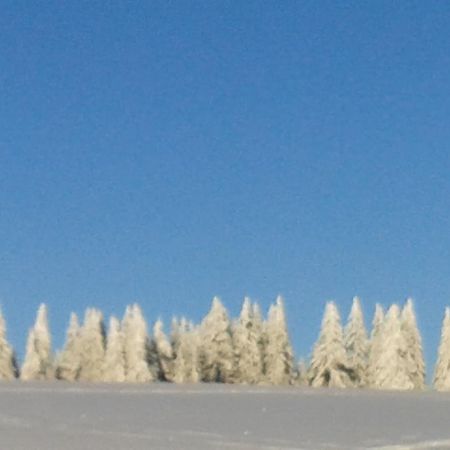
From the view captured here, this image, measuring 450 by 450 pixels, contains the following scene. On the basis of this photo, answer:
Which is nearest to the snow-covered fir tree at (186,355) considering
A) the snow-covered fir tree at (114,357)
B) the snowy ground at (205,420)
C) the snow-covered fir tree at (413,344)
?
the snow-covered fir tree at (114,357)

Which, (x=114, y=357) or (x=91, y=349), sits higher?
(x=91, y=349)

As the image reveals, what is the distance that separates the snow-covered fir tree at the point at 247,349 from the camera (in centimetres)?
10281

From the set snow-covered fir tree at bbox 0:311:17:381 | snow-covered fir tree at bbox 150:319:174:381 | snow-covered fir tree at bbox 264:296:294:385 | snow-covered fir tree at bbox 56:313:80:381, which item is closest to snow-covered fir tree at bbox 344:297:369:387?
snow-covered fir tree at bbox 264:296:294:385

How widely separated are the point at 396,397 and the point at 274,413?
1327 centimetres

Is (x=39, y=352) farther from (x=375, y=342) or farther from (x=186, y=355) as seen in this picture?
(x=375, y=342)

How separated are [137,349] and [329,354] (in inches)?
723

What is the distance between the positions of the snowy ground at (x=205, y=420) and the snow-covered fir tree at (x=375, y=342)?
2491 inches

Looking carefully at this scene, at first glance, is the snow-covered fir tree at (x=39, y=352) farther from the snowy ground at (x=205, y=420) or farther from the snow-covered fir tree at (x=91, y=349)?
the snowy ground at (x=205, y=420)

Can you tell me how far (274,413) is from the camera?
1078 inches

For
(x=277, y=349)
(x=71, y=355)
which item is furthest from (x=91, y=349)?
(x=277, y=349)

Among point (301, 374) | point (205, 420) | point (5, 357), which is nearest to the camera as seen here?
point (205, 420)

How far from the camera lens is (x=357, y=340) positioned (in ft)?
331

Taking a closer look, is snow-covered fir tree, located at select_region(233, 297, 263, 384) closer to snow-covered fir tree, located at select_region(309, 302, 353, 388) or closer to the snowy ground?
snow-covered fir tree, located at select_region(309, 302, 353, 388)

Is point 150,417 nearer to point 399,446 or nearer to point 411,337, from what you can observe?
point 399,446
